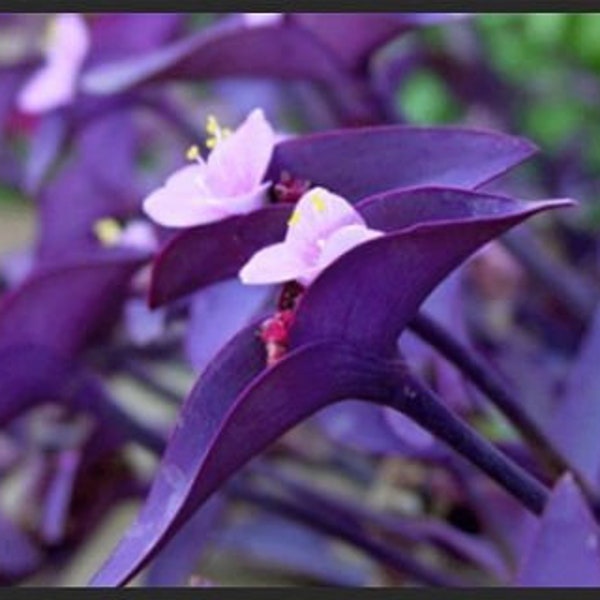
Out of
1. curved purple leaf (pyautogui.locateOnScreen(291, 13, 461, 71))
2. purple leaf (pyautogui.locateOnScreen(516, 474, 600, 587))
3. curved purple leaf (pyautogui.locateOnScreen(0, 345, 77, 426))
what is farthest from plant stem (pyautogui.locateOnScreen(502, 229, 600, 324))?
purple leaf (pyautogui.locateOnScreen(516, 474, 600, 587))

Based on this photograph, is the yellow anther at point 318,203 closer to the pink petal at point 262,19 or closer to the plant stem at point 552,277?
the pink petal at point 262,19

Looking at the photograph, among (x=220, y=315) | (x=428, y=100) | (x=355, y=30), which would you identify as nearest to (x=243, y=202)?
(x=220, y=315)

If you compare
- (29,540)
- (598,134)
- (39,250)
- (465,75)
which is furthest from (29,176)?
(598,134)

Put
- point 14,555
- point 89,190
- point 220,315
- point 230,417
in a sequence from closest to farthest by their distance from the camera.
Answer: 1. point 230,417
2. point 220,315
3. point 14,555
4. point 89,190

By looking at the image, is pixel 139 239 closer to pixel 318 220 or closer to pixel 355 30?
pixel 355 30

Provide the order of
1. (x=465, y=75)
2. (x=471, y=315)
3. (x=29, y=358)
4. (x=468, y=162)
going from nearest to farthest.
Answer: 1. (x=468, y=162)
2. (x=29, y=358)
3. (x=471, y=315)
4. (x=465, y=75)

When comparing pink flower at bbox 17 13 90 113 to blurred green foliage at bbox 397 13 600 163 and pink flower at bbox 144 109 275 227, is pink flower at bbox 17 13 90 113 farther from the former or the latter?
blurred green foliage at bbox 397 13 600 163

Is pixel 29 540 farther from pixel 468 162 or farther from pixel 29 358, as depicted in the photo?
pixel 468 162
